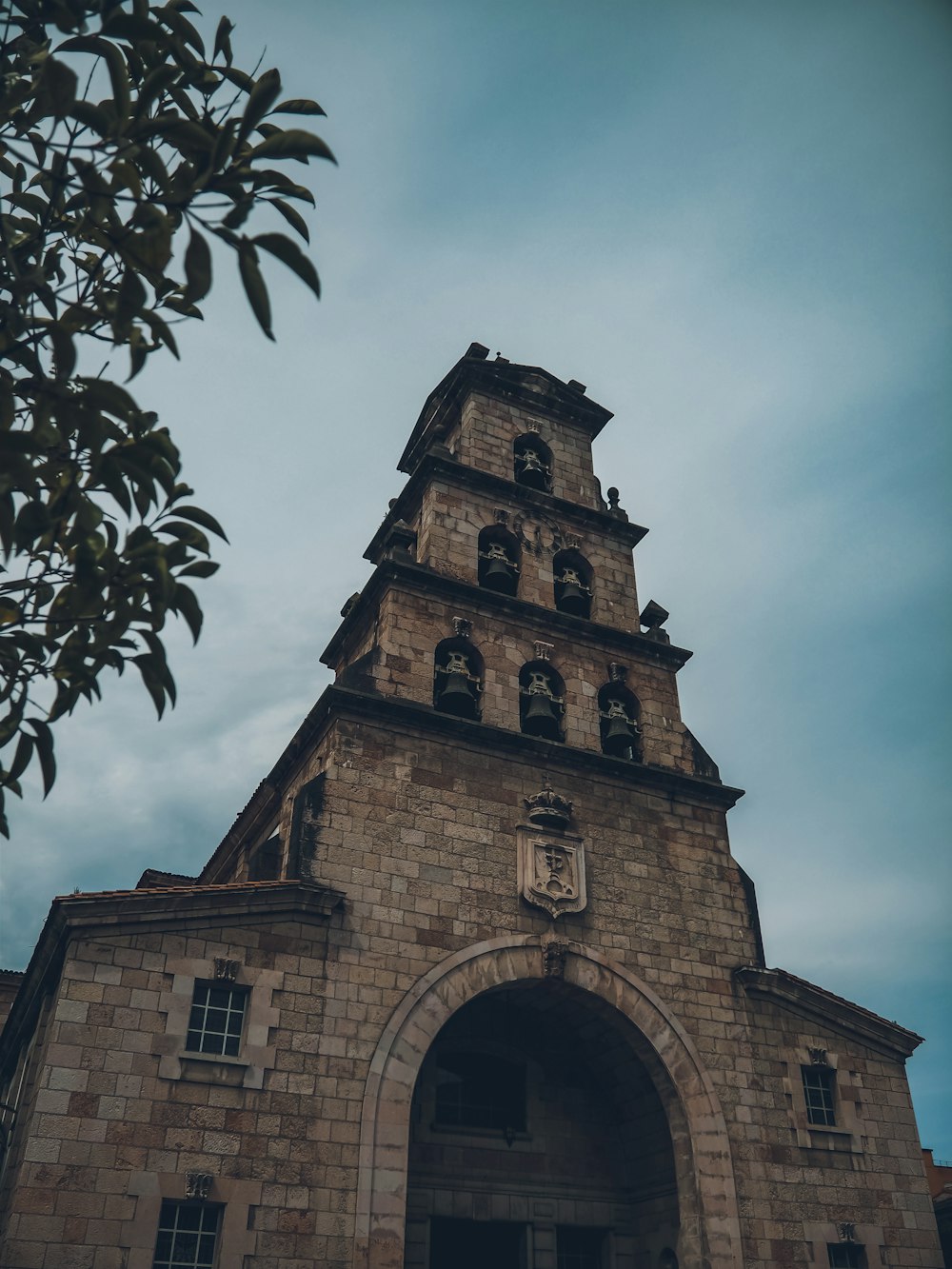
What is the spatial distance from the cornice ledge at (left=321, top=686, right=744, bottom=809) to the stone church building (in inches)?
2.1

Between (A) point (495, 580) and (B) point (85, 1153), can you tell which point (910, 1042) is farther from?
(B) point (85, 1153)

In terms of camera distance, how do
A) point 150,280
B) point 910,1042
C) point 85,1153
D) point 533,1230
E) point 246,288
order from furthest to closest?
1. point 910,1042
2. point 533,1230
3. point 85,1153
4. point 150,280
5. point 246,288

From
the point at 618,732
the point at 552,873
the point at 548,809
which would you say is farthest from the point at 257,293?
the point at 618,732

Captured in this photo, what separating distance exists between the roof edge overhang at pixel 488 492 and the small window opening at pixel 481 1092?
1056 centimetres

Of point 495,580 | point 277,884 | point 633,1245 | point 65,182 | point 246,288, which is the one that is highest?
point 495,580

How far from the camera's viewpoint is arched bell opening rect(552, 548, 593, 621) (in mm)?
21484

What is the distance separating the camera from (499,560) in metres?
20.8

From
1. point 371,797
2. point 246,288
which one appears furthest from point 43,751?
point 371,797

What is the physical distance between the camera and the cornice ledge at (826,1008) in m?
18.1

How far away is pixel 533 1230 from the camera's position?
16641 mm

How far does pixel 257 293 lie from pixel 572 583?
17435mm

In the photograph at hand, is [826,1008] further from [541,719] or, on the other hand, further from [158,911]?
[158,911]

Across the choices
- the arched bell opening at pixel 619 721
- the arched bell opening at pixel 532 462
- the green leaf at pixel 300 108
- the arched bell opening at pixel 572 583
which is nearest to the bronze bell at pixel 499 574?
the arched bell opening at pixel 572 583

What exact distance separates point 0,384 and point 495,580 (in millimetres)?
15721
